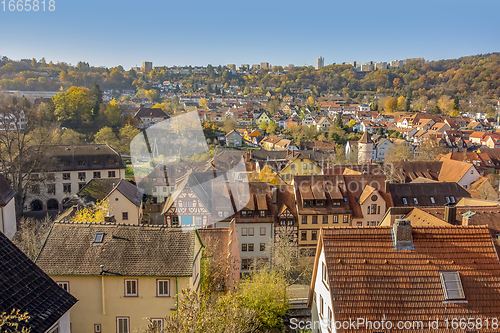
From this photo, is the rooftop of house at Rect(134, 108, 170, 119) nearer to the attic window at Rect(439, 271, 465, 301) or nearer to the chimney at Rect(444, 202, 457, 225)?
the chimney at Rect(444, 202, 457, 225)

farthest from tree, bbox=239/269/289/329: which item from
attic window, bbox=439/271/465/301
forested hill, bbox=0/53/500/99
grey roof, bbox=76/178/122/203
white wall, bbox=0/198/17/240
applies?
forested hill, bbox=0/53/500/99

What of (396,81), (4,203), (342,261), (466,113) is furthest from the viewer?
(396,81)

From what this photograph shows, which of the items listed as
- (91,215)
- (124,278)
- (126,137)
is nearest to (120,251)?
(124,278)

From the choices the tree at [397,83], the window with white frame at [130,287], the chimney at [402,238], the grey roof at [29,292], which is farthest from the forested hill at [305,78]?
the chimney at [402,238]

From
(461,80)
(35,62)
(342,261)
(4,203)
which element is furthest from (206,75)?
(342,261)

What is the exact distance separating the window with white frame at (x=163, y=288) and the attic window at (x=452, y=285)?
686cm

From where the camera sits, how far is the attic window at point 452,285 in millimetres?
8219

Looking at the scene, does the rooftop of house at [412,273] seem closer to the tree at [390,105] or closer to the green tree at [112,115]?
the green tree at [112,115]

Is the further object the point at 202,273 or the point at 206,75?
the point at 206,75

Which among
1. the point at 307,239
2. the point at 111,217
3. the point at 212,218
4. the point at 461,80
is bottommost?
the point at 307,239

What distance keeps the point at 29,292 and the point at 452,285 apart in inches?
338

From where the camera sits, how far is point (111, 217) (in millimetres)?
14094

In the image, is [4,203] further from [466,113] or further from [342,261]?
[466,113]

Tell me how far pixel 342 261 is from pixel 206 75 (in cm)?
17926
